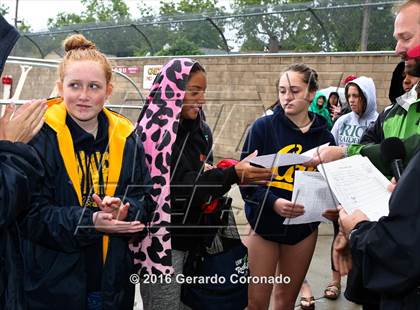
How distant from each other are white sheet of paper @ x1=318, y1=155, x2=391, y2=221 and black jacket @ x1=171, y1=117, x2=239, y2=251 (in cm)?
58

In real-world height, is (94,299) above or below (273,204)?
below

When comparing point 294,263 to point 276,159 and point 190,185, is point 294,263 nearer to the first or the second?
point 276,159

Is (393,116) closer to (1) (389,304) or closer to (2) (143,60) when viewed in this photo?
(1) (389,304)

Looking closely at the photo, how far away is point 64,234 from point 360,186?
115 centimetres

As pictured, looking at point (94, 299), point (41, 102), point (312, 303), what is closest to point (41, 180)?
point (41, 102)

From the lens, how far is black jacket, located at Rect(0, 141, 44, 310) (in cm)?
156

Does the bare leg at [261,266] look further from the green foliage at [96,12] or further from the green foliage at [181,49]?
the green foliage at [96,12]

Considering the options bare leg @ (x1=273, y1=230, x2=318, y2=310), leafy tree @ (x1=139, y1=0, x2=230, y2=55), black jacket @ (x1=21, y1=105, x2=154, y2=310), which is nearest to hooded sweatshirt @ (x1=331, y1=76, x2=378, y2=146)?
bare leg @ (x1=273, y1=230, x2=318, y2=310)

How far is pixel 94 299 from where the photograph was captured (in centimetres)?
199

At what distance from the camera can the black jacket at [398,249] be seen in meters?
1.43

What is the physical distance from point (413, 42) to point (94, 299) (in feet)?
5.39

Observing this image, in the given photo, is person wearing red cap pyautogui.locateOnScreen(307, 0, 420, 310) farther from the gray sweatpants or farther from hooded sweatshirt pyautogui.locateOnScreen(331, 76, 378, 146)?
hooded sweatshirt pyautogui.locateOnScreen(331, 76, 378, 146)

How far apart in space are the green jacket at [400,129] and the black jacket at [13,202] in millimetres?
1375

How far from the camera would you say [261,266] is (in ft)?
9.48
